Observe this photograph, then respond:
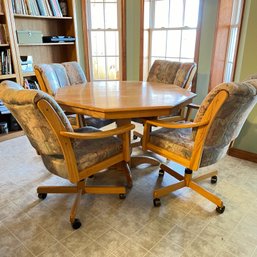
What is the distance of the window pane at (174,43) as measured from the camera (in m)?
3.40

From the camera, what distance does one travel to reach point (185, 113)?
2.57 meters

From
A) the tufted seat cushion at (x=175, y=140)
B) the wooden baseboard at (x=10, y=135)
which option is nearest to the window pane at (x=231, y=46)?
the tufted seat cushion at (x=175, y=140)

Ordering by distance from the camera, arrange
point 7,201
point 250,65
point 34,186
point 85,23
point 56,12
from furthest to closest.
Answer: point 85,23 < point 56,12 < point 250,65 < point 34,186 < point 7,201

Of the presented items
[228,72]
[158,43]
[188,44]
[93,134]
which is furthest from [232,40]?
[93,134]

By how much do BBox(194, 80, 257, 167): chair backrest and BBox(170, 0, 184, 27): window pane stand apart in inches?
87.1

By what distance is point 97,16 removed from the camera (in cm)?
374

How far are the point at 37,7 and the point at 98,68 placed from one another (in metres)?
1.25

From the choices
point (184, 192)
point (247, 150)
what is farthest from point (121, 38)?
point (184, 192)

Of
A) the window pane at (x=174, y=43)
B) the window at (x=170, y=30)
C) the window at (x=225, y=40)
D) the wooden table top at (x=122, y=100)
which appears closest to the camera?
the wooden table top at (x=122, y=100)

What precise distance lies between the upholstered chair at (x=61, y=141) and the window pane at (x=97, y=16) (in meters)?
2.59

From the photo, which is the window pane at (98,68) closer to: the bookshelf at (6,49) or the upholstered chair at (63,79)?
the upholstered chair at (63,79)

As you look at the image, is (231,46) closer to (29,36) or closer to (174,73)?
(174,73)

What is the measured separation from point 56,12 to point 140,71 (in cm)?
144

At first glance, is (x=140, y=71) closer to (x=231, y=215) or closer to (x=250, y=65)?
(x=250, y=65)
